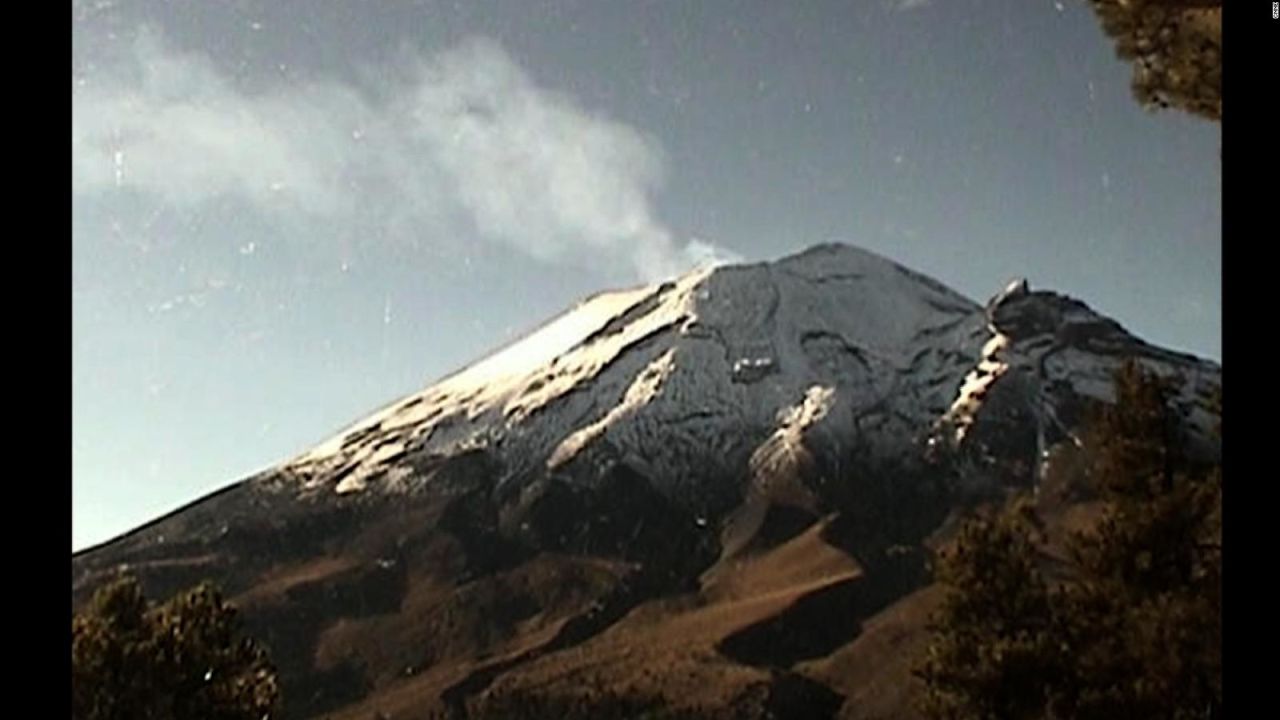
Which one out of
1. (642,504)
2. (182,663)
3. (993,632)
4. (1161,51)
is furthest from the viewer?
(642,504)

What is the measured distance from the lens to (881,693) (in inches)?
3666

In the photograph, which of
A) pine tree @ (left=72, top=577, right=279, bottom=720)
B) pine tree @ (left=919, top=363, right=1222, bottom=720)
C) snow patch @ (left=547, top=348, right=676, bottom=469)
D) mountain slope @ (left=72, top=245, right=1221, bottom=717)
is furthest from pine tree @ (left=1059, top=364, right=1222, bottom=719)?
snow patch @ (left=547, top=348, right=676, bottom=469)

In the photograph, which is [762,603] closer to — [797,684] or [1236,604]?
[797,684]

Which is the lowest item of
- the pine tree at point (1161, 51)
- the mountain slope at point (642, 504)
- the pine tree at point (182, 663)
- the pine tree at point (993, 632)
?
the pine tree at point (993, 632)

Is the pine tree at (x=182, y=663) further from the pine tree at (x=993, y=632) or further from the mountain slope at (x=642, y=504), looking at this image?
the mountain slope at (x=642, y=504)

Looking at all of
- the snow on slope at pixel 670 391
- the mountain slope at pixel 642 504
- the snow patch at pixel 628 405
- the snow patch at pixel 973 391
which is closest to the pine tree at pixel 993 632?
the mountain slope at pixel 642 504

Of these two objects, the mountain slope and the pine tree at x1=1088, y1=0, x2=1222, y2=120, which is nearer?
the pine tree at x1=1088, y1=0, x2=1222, y2=120

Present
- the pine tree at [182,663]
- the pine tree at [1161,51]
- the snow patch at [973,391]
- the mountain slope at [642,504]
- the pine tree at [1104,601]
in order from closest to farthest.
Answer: the pine tree at [1161,51]
the pine tree at [1104,601]
the pine tree at [182,663]
the mountain slope at [642,504]
the snow patch at [973,391]

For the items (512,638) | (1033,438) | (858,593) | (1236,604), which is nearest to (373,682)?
(512,638)

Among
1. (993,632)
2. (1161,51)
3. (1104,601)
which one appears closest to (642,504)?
(993,632)

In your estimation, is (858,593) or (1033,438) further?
(1033,438)

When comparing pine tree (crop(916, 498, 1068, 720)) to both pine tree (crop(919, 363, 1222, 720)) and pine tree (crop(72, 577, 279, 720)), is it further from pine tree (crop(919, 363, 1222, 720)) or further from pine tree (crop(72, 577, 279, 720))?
pine tree (crop(72, 577, 279, 720))

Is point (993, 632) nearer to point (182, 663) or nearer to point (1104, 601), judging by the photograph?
point (1104, 601)
